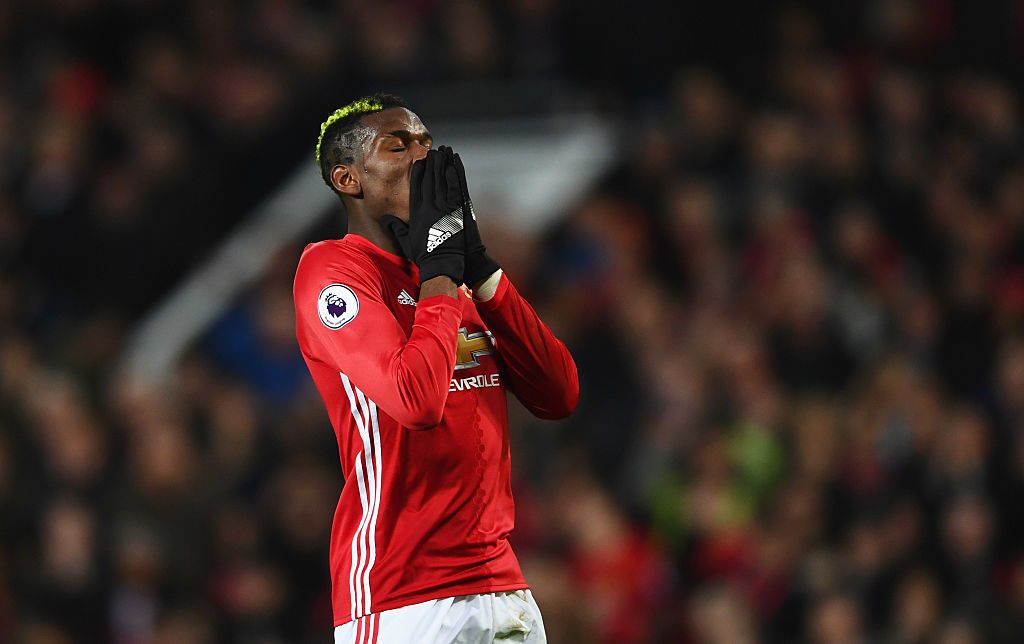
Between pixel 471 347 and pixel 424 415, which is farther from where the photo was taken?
pixel 471 347

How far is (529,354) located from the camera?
3895mm

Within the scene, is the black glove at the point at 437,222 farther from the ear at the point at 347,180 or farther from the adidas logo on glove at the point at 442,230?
the ear at the point at 347,180

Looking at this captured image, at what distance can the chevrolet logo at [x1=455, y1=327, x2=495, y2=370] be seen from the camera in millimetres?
3809

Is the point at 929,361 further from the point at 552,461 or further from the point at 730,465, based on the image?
the point at 552,461

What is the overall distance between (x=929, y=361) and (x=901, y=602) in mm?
1781

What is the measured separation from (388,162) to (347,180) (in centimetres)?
12

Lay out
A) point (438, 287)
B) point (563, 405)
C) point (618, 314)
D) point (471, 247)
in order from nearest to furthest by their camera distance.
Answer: point (438, 287) < point (471, 247) < point (563, 405) < point (618, 314)

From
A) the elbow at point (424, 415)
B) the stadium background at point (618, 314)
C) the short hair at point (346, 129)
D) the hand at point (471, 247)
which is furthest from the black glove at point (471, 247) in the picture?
the stadium background at point (618, 314)

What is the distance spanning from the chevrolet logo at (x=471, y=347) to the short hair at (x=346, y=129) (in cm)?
47

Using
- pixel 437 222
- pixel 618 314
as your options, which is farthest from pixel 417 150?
pixel 618 314

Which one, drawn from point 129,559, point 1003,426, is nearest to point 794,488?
point 1003,426

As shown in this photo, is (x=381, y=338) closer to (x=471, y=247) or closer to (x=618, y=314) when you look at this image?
(x=471, y=247)

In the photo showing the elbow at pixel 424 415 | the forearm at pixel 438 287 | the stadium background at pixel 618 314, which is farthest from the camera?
the stadium background at pixel 618 314

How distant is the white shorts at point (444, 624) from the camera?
3.63 metres
